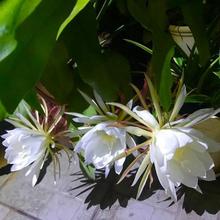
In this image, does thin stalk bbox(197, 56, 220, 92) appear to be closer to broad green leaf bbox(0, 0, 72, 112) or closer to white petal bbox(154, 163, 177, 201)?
white petal bbox(154, 163, 177, 201)

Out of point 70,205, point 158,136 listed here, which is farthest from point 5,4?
point 70,205

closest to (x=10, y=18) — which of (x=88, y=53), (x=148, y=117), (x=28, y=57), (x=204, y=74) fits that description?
(x=28, y=57)

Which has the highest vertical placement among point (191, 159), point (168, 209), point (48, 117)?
point (48, 117)

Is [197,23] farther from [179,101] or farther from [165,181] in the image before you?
[165,181]

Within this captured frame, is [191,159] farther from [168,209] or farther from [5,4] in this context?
[5,4]

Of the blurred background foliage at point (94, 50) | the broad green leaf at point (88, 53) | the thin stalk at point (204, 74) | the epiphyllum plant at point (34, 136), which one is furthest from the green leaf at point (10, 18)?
the thin stalk at point (204, 74)

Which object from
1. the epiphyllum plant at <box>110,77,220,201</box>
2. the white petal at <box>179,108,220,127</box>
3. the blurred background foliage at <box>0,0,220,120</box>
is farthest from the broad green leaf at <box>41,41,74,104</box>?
the white petal at <box>179,108,220,127</box>

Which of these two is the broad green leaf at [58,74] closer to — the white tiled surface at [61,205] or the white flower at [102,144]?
the white flower at [102,144]
